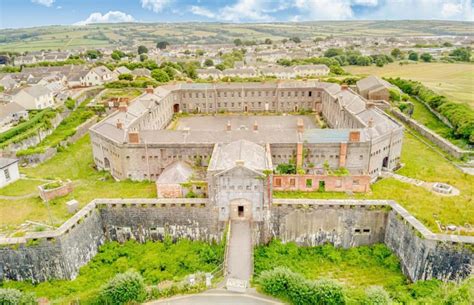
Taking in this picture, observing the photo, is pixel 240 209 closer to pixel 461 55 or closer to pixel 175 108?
pixel 175 108

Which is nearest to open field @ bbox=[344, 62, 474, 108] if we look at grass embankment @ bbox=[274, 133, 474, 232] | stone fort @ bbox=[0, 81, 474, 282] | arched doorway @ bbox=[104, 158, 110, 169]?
grass embankment @ bbox=[274, 133, 474, 232]

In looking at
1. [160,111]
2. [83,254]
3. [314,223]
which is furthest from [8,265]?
[160,111]

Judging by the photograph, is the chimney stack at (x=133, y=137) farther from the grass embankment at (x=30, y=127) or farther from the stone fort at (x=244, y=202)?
the grass embankment at (x=30, y=127)

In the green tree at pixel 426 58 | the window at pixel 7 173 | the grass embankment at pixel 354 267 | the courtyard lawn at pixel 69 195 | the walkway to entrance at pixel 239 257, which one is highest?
the green tree at pixel 426 58

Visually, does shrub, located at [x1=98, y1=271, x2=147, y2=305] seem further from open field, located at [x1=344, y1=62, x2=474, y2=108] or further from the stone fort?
open field, located at [x1=344, y1=62, x2=474, y2=108]

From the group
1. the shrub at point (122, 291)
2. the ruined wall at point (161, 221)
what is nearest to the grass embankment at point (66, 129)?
the ruined wall at point (161, 221)

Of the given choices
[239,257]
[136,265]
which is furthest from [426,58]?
[136,265]
